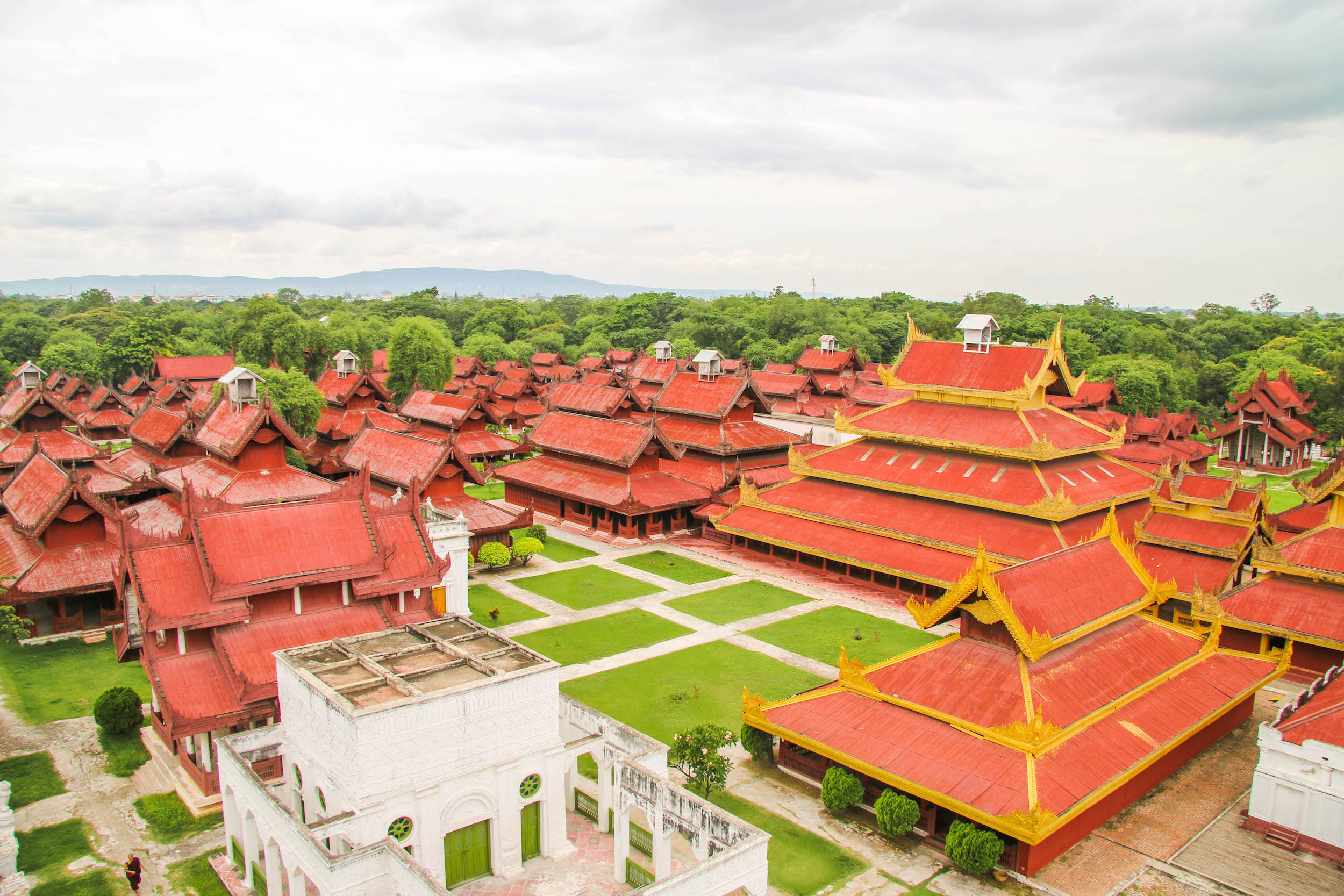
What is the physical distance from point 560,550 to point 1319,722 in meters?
27.4

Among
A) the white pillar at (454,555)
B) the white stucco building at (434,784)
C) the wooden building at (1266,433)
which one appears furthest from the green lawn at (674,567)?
the wooden building at (1266,433)

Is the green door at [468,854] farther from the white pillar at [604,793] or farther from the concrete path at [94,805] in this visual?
the concrete path at [94,805]

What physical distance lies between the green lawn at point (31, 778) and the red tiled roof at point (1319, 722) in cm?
2607

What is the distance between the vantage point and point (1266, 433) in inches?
2322

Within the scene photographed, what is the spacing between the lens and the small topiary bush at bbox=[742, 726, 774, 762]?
1972 cm

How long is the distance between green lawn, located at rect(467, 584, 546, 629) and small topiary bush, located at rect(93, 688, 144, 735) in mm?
10131

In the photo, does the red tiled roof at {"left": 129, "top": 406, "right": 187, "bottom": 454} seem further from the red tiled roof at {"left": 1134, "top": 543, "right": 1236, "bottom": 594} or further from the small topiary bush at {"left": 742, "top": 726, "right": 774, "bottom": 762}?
the red tiled roof at {"left": 1134, "top": 543, "right": 1236, "bottom": 594}

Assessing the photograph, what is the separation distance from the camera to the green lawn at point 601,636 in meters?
26.6

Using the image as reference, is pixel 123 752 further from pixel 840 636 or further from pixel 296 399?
pixel 296 399

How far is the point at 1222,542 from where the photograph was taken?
28.2 meters

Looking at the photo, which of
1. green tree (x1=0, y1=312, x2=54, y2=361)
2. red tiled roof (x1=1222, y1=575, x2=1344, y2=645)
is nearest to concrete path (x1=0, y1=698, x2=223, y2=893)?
red tiled roof (x1=1222, y1=575, x2=1344, y2=645)

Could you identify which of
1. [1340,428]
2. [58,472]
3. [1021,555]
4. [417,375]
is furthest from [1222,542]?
[417,375]

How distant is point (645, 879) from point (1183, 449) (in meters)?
49.8

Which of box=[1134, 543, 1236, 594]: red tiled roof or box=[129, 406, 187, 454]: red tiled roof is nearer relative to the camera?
box=[1134, 543, 1236, 594]: red tiled roof
